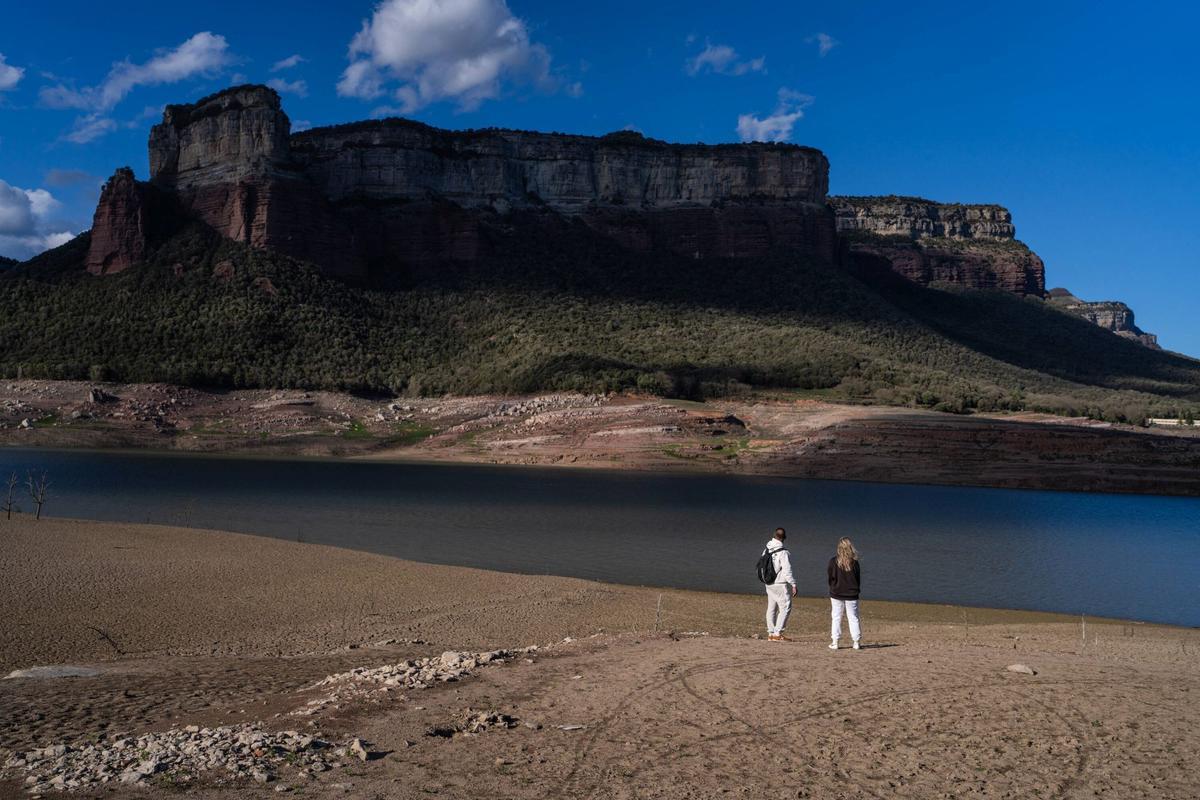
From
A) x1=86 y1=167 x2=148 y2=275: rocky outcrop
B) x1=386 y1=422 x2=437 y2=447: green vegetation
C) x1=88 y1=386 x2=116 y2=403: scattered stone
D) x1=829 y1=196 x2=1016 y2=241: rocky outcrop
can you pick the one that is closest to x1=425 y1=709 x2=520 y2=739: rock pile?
x1=386 y1=422 x2=437 y2=447: green vegetation

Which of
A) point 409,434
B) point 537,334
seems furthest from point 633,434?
point 537,334

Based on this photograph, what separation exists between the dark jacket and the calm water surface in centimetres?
883

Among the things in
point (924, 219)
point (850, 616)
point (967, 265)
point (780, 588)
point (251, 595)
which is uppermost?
point (924, 219)

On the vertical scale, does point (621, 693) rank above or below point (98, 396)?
below

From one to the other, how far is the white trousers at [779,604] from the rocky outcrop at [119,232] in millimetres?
85636

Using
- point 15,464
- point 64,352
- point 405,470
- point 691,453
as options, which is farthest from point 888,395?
point 64,352

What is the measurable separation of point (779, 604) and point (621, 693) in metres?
4.45

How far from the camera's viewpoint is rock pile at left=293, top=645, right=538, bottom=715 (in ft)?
29.8

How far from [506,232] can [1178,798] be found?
3791 inches

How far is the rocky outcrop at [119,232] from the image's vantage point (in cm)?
8294

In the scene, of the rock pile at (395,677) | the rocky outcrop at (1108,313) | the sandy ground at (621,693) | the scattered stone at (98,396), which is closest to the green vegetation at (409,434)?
the scattered stone at (98,396)

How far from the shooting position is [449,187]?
330 feet

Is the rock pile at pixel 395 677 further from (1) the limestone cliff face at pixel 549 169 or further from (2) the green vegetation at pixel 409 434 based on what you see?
(1) the limestone cliff face at pixel 549 169

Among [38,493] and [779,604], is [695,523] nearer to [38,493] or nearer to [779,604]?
[779,604]
